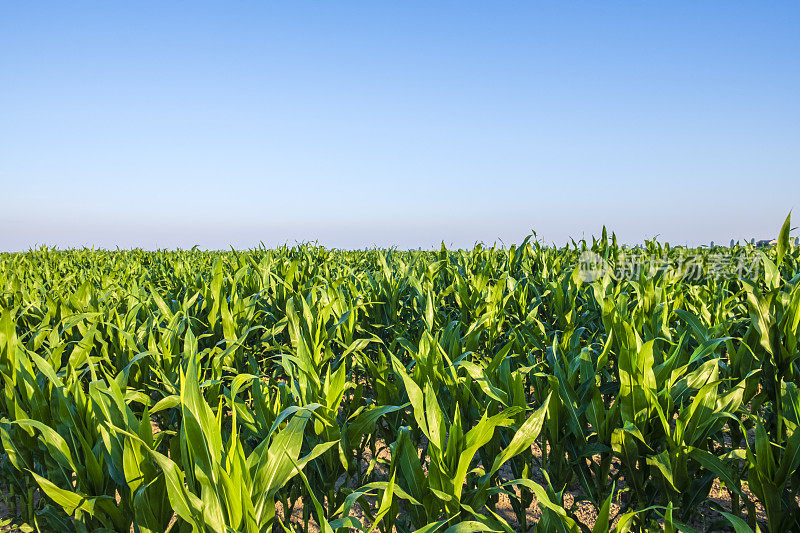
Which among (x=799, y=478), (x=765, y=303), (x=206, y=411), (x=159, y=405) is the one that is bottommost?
(x=799, y=478)

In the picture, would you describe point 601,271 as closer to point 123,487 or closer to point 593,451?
point 593,451

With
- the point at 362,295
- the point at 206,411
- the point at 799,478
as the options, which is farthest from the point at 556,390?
the point at 362,295

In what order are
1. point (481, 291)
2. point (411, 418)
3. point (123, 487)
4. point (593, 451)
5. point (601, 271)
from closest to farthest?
point (123, 487) < point (593, 451) < point (411, 418) < point (481, 291) < point (601, 271)

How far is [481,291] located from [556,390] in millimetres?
→ 1868

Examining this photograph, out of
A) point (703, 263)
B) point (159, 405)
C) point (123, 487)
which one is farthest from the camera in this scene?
point (703, 263)

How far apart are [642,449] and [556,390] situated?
367mm

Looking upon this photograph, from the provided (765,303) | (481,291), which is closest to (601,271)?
(481,291)

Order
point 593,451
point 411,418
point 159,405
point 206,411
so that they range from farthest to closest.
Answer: point 411,418, point 159,405, point 593,451, point 206,411

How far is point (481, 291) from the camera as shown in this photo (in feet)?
11.5

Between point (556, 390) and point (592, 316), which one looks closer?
point (556, 390)

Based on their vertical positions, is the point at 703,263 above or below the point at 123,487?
above

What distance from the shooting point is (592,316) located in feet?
10.7

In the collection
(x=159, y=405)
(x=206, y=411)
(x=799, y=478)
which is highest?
(x=206, y=411)

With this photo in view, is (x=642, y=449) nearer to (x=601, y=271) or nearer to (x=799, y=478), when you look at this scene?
(x=799, y=478)
